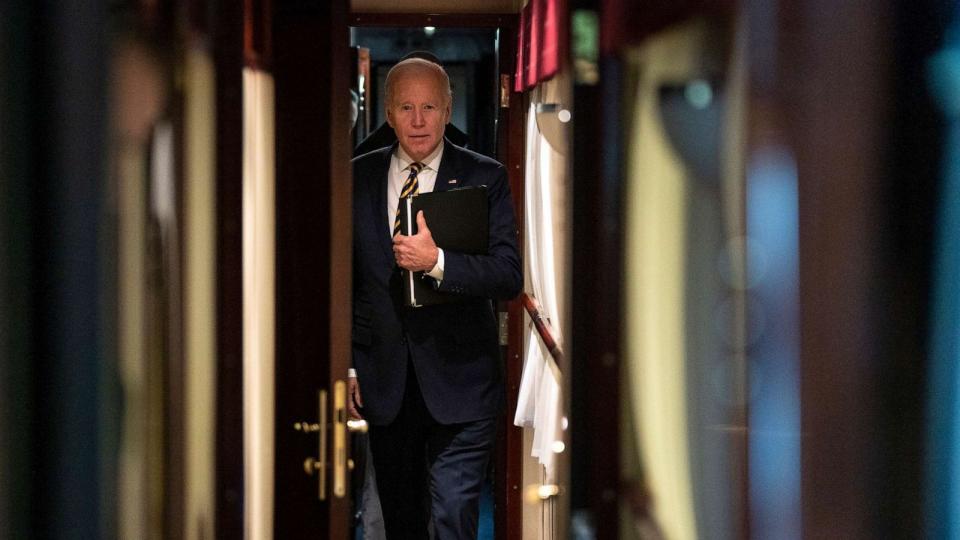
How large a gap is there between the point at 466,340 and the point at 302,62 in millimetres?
881

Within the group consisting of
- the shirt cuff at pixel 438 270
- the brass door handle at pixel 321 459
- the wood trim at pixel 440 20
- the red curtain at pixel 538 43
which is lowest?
the brass door handle at pixel 321 459

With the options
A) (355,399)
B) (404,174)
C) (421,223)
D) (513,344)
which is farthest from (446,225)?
(513,344)

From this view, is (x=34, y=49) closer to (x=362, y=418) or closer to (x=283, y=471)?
(x=283, y=471)

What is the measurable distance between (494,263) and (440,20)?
50.3 inches

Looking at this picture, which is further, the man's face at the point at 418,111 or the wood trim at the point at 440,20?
the wood trim at the point at 440,20

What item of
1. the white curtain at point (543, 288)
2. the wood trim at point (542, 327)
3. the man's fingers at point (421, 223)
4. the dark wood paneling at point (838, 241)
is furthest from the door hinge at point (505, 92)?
the dark wood paneling at point (838, 241)

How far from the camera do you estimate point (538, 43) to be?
2.71 m

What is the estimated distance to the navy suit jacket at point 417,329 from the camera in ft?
8.04

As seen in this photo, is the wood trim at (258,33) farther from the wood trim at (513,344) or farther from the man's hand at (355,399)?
the wood trim at (513,344)

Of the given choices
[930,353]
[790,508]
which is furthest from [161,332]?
[930,353]

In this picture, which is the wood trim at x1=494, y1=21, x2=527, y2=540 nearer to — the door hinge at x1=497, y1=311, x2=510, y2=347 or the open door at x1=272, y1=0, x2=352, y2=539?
the door hinge at x1=497, y1=311, x2=510, y2=347

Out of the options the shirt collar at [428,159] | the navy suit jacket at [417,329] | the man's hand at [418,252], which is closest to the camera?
the man's hand at [418,252]

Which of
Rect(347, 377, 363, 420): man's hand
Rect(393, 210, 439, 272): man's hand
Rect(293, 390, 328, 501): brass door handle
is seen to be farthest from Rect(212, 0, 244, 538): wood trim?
Rect(347, 377, 363, 420): man's hand

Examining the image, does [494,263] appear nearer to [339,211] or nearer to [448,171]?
[448,171]
